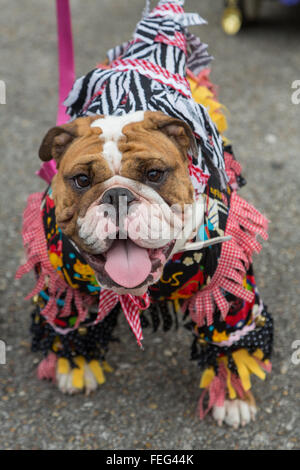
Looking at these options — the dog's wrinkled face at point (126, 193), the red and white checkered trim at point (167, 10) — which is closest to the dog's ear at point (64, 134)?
the dog's wrinkled face at point (126, 193)

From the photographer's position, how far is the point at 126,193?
4.50 ft

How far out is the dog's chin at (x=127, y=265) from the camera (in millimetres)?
1439

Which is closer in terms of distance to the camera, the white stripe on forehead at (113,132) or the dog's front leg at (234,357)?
the white stripe on forehead at (113,132)

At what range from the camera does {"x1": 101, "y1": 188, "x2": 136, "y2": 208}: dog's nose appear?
53.8 inches

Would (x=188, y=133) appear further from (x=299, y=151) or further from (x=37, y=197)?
(x=299, y=151)

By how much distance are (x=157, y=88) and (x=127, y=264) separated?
1.69ft

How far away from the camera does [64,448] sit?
1988 millimetres

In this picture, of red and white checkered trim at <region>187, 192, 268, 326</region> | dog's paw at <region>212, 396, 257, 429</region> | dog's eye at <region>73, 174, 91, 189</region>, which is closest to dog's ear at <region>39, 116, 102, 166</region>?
dog's eye at <region>73, 174, 91, 189</region>

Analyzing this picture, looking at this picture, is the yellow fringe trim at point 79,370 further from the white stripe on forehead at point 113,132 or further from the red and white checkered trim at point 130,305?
the white stripe on forehead at point 113,132

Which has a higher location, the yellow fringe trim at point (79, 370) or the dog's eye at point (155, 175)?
the dog's eye at point (155, 175)

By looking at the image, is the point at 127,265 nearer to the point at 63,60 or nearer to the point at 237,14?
the point at 63,60
